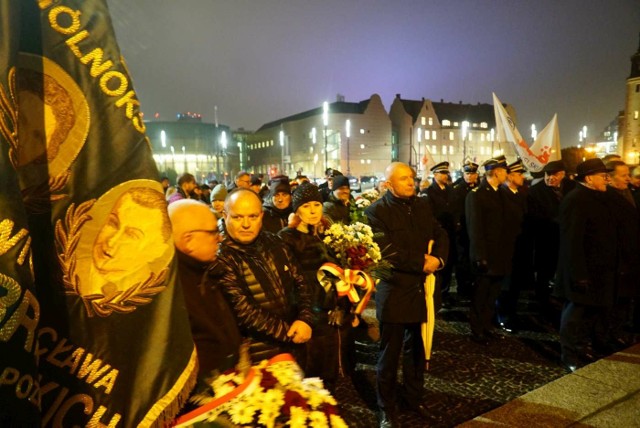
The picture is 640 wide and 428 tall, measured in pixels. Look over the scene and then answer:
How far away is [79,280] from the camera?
1.23m

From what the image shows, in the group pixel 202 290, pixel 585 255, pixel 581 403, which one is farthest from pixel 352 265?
pixel 585 255

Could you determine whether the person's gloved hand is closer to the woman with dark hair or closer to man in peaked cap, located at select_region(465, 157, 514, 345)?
man in peaked cap, located at select_region(465, 157, 514, 345)

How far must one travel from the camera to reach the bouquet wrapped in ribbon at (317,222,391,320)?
11.8 feet

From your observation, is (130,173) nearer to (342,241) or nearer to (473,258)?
(342,241)

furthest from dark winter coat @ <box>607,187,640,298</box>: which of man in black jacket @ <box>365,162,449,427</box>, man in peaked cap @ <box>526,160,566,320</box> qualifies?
man in black jacket @ <box>365,162,449,427</box>

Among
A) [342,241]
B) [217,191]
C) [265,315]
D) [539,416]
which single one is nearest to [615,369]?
[539,416]

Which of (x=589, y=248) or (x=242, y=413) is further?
(x=589, y=248)

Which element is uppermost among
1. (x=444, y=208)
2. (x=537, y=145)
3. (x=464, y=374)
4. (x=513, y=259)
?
(x=537, y=145)

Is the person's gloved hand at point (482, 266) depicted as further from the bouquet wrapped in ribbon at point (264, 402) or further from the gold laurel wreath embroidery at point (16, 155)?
the gold laurel wreath embroidery at point (16, 155)

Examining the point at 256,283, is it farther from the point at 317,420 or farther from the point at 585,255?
the point at 585,255

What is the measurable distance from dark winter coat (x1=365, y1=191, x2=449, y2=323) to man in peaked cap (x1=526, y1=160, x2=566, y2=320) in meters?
4.58

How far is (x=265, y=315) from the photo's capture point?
2.78 meters

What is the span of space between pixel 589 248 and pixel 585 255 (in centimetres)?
10

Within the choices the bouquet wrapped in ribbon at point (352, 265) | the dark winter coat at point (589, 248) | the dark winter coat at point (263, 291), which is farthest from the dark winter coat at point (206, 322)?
the dark winter coat at point (589, 248)
